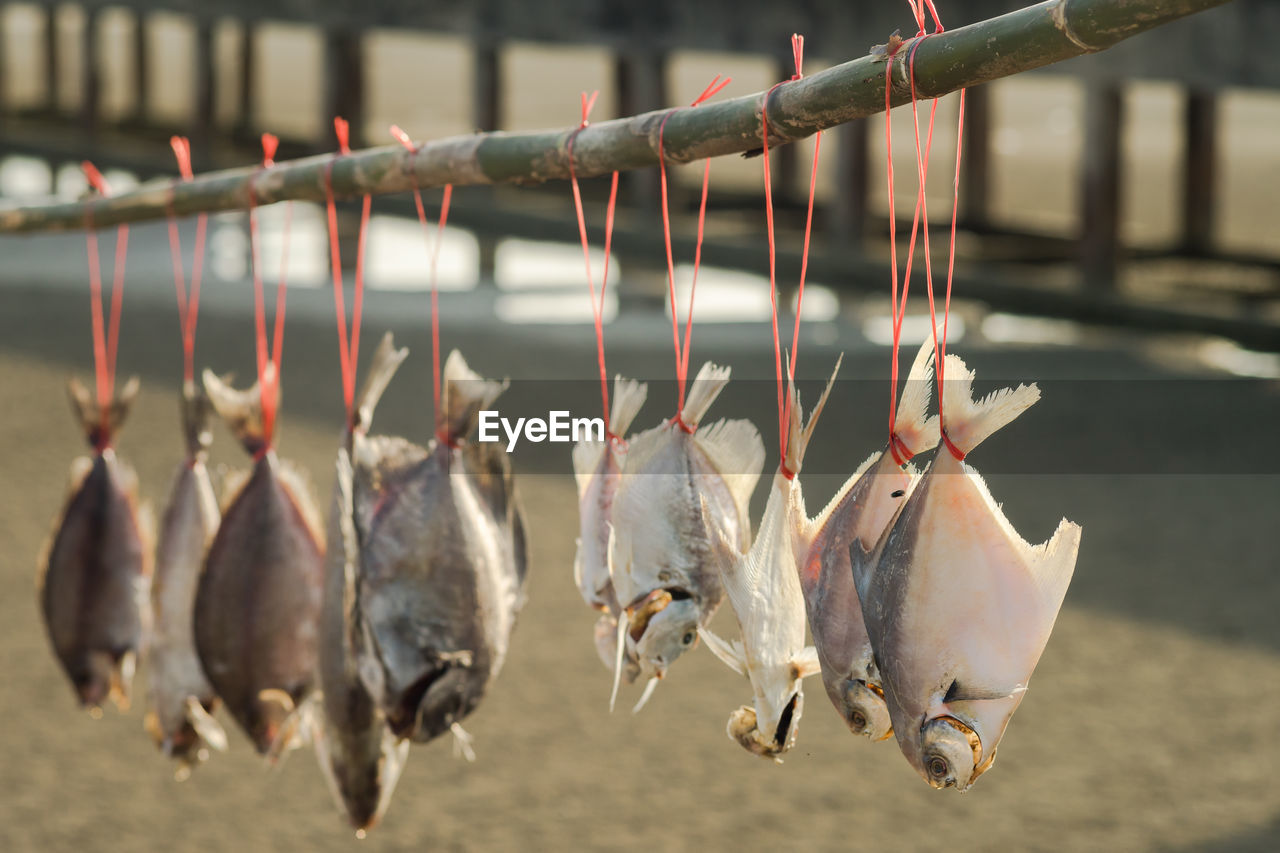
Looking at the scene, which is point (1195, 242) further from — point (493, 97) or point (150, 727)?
point (150, 727)

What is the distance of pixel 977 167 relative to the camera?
1681cm

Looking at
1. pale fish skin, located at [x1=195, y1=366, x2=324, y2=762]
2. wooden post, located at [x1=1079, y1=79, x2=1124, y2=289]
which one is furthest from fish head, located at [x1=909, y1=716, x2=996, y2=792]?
wooden post, located at [x1=1079, y1=79, x2=1124, y2=289]

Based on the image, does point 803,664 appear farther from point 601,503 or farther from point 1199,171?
point 1199,171

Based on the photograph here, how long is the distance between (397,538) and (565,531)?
6503 millimetres

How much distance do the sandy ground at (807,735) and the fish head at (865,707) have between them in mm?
3588

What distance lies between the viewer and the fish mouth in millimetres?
2309

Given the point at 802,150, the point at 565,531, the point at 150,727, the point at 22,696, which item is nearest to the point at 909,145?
the point at 802,150

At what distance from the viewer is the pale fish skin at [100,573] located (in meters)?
3.36

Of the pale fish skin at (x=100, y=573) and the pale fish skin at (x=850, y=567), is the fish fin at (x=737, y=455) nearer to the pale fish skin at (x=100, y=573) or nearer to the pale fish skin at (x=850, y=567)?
the pale fish skin at (x=850, y=567)

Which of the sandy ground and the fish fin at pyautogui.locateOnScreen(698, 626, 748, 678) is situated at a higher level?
the fish fin at pyautogui.locateOnScreen(698, 626, 748, 678)

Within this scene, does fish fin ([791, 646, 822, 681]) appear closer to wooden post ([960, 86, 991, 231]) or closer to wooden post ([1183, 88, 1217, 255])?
wooden post ([1183, 88, 1217, 255])

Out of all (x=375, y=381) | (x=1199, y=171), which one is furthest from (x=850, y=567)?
(x=1199, y=171)

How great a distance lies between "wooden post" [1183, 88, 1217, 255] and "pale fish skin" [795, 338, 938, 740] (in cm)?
1325

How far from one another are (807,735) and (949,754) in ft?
15.3
